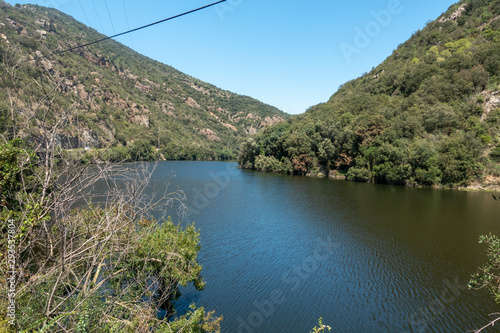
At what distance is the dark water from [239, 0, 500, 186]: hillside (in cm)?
1339

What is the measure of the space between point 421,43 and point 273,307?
104 m

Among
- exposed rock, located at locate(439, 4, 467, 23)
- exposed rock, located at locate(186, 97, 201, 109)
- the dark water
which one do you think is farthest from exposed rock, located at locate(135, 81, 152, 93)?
exposed rock, located at locate(439, 4, 467, 23)

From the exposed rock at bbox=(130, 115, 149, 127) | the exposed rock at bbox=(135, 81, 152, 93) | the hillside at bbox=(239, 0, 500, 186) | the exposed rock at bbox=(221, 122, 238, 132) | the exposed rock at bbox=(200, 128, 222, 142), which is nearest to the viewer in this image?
the hillside at bbox=(239, 0, 500, 186)

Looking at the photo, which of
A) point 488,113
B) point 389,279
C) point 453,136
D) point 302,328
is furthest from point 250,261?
point 488,113

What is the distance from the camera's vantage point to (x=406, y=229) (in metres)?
22.0

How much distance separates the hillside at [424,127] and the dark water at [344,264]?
1339 cm

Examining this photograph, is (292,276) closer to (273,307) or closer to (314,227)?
(273,307)

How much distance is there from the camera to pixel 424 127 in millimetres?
48562

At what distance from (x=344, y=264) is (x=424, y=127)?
44114 millimetres

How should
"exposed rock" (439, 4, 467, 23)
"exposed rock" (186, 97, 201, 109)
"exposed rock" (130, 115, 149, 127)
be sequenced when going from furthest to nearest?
"exposed rock" (186, 97, 201, 109)
"exposed rock" (130, 115, 149, 127)
"exposed rock" (439, 4, 467, 23)

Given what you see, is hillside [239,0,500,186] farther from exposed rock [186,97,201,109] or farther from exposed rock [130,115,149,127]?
exposed rock [186,97,201,109]

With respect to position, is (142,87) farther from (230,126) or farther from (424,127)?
(424,127)

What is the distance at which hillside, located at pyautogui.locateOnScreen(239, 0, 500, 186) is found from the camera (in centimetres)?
4162

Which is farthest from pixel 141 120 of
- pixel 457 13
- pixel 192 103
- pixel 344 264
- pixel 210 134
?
pixel 457 13
